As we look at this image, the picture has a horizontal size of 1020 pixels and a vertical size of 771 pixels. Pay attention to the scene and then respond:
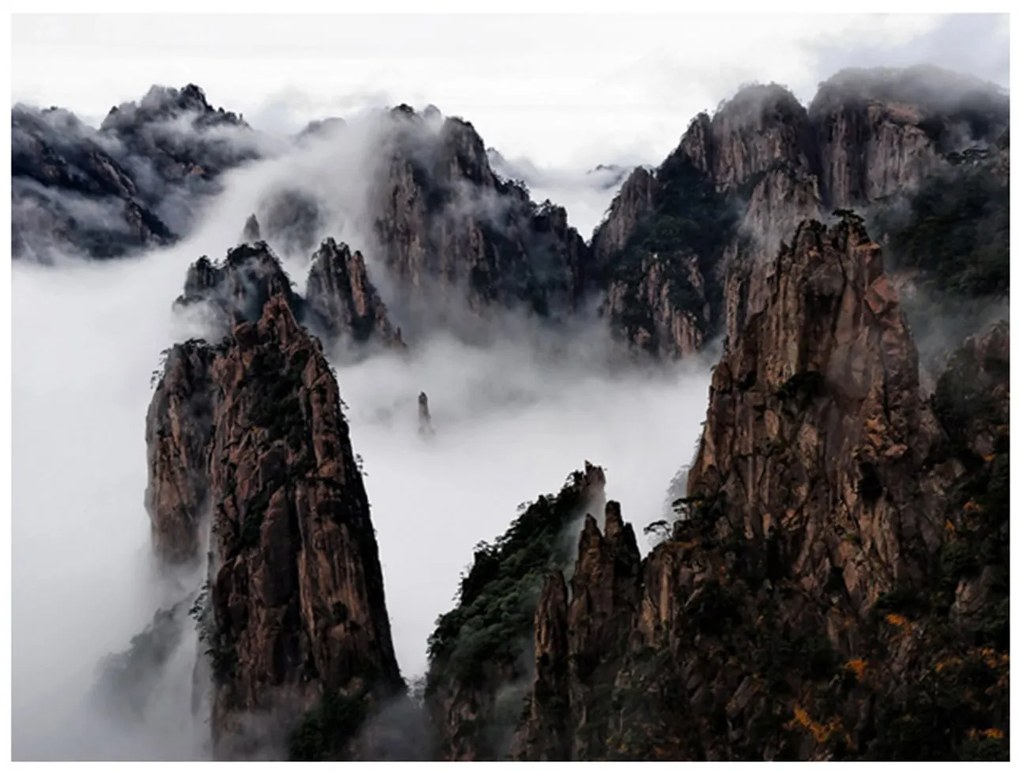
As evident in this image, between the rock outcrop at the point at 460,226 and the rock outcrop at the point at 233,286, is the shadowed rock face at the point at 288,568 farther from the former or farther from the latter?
the rock outcrop at the point at 460,226

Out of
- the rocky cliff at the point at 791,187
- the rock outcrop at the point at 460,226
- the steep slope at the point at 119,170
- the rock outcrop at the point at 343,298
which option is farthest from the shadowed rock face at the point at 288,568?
the rock outcrop at the point at 460,226

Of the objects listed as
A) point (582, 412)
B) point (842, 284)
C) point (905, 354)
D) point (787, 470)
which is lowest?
point (787, 470)

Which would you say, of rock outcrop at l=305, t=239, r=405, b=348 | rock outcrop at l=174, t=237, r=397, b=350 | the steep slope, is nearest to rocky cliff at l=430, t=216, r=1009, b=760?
rock outcrop at l=174, t=237, r=397, b=350

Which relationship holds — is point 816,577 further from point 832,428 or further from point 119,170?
point 119,170

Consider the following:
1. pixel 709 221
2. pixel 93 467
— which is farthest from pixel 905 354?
pixel 709 221

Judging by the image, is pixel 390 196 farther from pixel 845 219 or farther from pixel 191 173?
pixel 845 219

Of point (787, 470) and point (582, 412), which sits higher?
point (582, 412)
